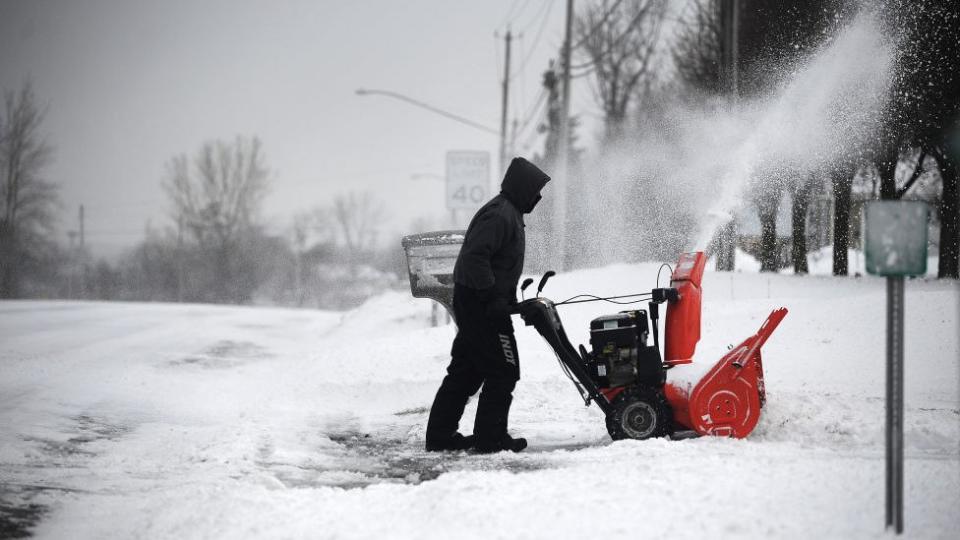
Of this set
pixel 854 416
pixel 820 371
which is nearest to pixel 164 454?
pixel 854 416

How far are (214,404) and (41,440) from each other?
211 centimetres

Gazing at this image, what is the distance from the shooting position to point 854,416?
18.3ft

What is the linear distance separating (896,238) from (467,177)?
1292 cm

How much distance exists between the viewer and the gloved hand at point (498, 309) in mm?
5219

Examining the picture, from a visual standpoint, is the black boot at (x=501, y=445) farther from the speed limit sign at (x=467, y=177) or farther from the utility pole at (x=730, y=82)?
the utility pole at (x=730, y=82)

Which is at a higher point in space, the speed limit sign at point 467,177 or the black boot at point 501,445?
the speed limit sign at point 467,177

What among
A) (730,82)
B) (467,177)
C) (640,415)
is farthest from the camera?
(730,82)

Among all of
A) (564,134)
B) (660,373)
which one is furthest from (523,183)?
(564,134)

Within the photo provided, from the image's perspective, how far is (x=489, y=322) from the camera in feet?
17.4

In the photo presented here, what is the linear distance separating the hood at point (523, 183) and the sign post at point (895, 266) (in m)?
2.54

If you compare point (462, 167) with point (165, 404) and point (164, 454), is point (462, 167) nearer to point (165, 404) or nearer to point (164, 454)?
point (165, 404)

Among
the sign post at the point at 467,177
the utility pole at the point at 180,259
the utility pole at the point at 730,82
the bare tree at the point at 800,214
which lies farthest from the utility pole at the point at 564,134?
the utility pole at the point at 180,259

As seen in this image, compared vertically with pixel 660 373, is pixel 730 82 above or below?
above

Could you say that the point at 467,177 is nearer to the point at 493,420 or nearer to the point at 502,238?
the point at 502,238
